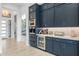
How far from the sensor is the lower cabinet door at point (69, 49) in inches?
119

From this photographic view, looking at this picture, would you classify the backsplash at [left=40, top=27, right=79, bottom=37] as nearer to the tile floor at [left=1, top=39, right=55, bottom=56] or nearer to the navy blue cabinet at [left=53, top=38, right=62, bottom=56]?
the navy blue cabinet at [left=53, top=38, right=62, bottom=56]

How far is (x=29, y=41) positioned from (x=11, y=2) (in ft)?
2.93

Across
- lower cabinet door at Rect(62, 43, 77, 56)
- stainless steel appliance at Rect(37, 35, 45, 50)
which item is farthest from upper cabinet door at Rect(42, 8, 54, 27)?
lower cabinet door at Rect(62, 43, 77, 56)

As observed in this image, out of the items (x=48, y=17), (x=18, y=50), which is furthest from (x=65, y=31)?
(x=18, y=50)

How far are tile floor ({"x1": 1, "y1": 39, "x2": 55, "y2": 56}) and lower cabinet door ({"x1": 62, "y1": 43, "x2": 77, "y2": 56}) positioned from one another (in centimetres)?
34

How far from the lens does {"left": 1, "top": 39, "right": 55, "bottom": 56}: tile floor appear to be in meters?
2.98

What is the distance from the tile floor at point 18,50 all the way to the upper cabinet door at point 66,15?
0.79 meters

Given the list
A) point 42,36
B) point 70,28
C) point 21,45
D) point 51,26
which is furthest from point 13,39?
point 70,28

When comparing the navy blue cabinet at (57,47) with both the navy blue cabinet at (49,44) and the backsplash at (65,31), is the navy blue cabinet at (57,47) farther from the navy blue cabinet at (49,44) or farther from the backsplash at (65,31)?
the backsplash at (65,31)

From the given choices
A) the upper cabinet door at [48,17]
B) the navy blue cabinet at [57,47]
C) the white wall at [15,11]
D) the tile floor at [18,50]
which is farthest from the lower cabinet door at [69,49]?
the white wall at [15,11]

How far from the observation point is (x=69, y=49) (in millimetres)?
3109

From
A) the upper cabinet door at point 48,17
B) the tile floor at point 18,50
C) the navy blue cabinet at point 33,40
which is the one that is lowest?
the tile floor at point 18,50

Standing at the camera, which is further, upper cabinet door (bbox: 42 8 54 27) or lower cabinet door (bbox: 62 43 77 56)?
upper cabinet door (bbox: 42 8 54 27)

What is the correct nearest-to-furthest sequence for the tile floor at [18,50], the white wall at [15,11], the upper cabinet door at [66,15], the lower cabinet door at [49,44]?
1. the white wall at [15,11]
2. the tile floor at [18,50]
3. the upper cabinet door at [66,15]
4. the lower cabinet door at [49,44]
